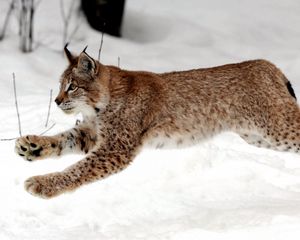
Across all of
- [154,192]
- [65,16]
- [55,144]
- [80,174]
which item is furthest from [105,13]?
[80,174]

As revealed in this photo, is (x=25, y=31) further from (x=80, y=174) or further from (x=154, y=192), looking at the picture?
(x=80, y=174)

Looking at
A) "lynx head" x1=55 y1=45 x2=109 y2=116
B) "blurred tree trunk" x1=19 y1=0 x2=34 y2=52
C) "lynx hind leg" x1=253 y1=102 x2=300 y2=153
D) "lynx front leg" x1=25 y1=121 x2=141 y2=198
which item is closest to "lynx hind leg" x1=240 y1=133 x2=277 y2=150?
"lynx hind leg" x1=253 y1=102 x2=300 y2=153

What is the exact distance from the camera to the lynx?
210 inches

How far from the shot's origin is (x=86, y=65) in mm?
5480

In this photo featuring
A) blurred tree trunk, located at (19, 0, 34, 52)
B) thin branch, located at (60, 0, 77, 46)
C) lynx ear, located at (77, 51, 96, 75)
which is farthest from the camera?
thin branch, located at (60, 0, 77, 46)

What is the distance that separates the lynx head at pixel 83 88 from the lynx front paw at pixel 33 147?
0.90 ft

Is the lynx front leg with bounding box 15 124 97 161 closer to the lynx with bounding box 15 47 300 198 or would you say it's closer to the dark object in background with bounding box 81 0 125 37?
the lynx with bounding box 15 47 300 198

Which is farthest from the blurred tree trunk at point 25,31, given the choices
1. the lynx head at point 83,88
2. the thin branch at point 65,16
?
the lynx head at point 83,88

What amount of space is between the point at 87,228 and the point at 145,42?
268 inches

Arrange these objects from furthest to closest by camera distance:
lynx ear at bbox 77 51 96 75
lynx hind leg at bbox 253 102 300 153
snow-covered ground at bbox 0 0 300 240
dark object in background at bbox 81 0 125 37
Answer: dark object in background at bbox 81 0 125 37 → lynx hind leg at bbox 253 102 300 153 → lynx ear at bbox 77 51 96 75 → snow-covered ground at bbox 0 0 300 240

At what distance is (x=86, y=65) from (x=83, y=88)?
6.4 inches

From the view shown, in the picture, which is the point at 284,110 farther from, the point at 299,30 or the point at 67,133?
the point at 299,30

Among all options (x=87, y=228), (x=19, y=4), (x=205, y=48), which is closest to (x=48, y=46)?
(x=19, y=4)

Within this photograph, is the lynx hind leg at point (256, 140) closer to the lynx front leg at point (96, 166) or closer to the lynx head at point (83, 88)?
the lynx front leg at point (96, 166)
